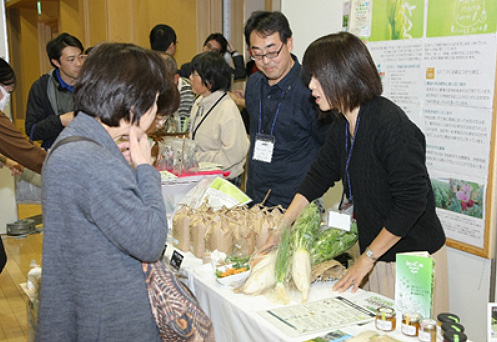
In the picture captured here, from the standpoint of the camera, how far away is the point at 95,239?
1222 mm

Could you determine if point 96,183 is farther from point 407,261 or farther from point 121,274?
point 407,261

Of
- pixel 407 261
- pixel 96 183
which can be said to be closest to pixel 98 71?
pixel 96 183

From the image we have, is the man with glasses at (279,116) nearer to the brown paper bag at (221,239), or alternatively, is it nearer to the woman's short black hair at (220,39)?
the brown paper bag at (221,239)

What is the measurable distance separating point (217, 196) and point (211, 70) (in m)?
1.37

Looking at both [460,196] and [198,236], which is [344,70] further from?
[460,196]

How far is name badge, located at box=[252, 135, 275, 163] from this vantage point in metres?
2.67

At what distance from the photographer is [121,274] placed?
126cm

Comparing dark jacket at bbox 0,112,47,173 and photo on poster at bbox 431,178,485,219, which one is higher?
dark jacket at bbox 0,112,47,173

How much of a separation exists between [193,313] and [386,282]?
850 mm

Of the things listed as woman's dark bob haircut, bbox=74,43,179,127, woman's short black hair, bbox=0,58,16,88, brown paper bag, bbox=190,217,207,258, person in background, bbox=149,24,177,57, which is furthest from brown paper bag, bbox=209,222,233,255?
person in background, bbox=149,24,177,57

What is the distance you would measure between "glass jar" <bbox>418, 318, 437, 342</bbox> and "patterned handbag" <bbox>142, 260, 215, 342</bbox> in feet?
2.04

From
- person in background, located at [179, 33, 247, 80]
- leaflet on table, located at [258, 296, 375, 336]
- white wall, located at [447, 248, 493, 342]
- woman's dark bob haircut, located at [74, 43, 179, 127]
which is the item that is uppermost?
person in background, located at [179, 33, 247, 80]

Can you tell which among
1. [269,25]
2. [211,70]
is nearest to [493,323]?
[269,25]

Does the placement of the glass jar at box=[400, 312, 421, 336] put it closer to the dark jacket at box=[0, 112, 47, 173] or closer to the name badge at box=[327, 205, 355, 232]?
the name badge at box=[327, 205, 355, 232]
